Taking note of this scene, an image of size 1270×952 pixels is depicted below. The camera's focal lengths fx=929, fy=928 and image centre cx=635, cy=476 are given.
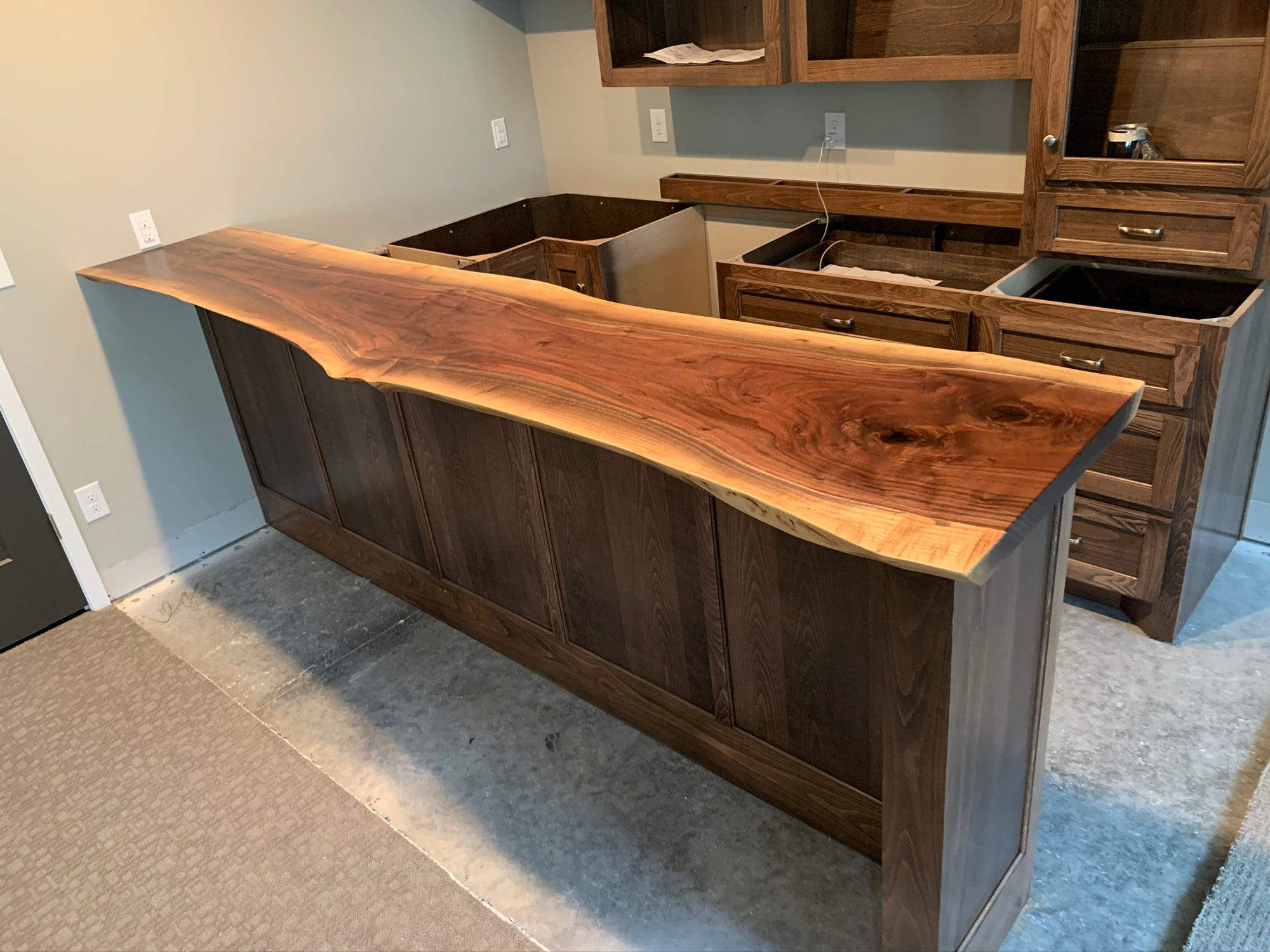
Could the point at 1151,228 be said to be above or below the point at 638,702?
above

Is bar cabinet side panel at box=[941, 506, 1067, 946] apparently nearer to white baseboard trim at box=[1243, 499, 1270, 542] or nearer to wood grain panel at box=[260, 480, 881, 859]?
wood grain panel at box=[260, 480, 881, 859]

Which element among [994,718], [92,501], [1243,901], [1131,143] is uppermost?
[1131,143]

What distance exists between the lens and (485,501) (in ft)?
7.06

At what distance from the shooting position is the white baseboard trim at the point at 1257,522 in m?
2.56

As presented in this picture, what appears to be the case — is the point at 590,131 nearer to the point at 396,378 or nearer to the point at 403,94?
the point at 403,94

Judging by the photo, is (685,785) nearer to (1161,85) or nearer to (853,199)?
(853,199)

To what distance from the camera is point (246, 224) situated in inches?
117

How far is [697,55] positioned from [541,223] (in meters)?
1.08

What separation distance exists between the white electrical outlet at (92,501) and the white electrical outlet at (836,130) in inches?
98.7

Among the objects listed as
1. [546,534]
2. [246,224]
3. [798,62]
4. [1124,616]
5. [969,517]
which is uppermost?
[798,62]

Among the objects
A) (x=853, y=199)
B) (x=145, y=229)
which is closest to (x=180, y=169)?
(x=145, y=229)

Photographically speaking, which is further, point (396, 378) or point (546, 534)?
point (546, 534)

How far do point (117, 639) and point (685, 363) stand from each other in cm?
211

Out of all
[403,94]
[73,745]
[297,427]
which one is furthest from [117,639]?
[403,94]
